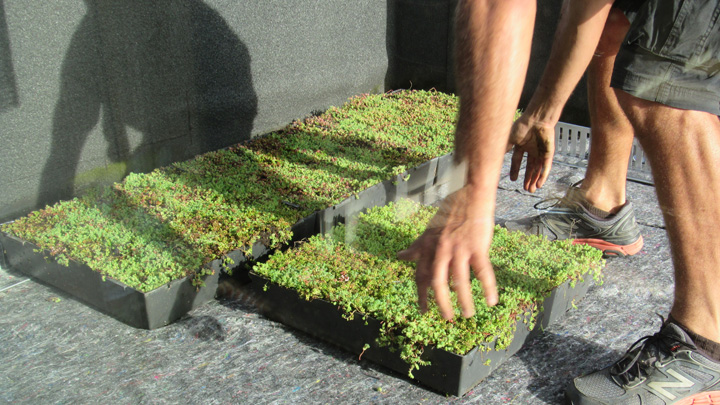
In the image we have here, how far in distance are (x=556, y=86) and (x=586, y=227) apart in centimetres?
83

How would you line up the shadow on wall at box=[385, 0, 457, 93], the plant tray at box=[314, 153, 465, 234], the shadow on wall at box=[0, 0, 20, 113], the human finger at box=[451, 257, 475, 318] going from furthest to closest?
1. the shadow on wall at box=[385, 0, 457, 93]
2. the plant tray at box=[314, 153, 465, 234]
3. the shadow on wall at box=[0, 0, 20, 113]
4. the human finger at box=[451, 257, 475, 318]

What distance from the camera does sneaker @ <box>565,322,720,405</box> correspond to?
2.03 metres

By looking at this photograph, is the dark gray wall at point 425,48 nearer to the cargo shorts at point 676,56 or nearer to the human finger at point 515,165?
the human finger at point 515,165

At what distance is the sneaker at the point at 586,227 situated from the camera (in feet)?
9.78

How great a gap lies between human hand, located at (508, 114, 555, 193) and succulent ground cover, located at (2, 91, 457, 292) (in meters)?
0.98

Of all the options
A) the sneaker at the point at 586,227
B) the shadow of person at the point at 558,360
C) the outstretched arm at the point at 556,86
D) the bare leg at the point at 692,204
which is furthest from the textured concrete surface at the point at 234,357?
the outstretched arm at the point at 556,86

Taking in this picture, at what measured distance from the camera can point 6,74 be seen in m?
2.96

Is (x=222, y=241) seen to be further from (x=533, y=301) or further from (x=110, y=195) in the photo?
(x=533, y=301)

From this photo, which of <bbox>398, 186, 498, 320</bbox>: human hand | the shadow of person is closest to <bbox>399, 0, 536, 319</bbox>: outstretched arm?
<bbox>398, 186, 498, 320</bbox>: human hand

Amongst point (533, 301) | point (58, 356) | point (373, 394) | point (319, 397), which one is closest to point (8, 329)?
point (58, 356)

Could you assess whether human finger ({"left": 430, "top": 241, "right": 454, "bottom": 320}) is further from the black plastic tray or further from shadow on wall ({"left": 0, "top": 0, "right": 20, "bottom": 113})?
shadow on wall ({"left": 0, "top": 0, "right": 20, "bottom": 113})

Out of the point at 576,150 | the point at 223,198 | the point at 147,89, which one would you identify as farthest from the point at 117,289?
the point at 576,150

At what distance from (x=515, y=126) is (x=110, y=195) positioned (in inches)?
77.9

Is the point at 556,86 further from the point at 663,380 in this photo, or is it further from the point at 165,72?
the point at 165,72
